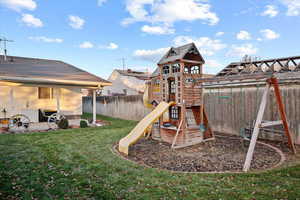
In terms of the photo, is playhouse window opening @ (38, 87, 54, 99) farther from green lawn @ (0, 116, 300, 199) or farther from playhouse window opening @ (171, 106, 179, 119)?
playhouse window opening @ (171, 106, 179, 119)

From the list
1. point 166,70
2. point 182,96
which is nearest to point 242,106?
point 182,96

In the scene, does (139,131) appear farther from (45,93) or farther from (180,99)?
(45,93)

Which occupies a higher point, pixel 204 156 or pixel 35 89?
pixel 35 89

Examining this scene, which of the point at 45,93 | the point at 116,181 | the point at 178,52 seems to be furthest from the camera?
the point at 45,93

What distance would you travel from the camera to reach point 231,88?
340 inches

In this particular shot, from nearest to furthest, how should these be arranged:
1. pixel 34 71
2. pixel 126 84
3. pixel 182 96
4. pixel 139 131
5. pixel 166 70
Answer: pixel 139 131
pixel 182 96
pixel 166 70
pixel 34 71
pixel 126 84

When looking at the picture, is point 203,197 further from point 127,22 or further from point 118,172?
point 127,22

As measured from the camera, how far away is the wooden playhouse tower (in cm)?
671

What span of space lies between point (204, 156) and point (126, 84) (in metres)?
20.1

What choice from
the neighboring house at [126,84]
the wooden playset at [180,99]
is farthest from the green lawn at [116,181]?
the neighboring house at [126,84]

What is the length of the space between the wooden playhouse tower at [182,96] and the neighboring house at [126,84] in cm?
1437

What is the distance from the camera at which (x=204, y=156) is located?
5.46 meters

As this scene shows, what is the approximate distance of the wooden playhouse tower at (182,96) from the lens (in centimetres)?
671

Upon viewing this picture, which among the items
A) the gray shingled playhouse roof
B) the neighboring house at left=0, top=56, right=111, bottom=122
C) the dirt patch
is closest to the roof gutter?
the neighboring house at left=0, top=56, right=111, bottom=122
